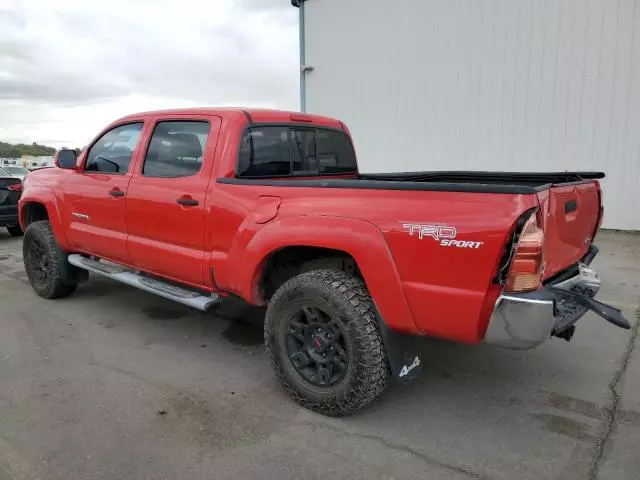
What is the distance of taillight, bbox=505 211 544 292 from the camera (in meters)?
2.44

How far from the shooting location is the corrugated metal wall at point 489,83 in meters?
9.16

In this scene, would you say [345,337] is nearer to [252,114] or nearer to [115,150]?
[252,114]

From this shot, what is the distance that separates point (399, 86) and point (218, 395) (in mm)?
9329

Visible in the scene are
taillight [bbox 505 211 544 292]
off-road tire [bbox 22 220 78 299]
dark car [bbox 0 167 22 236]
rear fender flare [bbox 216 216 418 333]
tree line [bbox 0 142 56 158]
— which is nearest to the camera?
taillight [bbox 505 211 544 292]

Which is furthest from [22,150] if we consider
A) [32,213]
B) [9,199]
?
[32,213]

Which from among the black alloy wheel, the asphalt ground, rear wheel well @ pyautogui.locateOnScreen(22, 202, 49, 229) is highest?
rear wheel well @ pyautogui.locateOnScreen(22, 202, 49, 229)

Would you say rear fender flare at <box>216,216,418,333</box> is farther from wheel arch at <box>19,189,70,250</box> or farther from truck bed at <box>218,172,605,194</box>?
wheel arch at <box>19,189,70,250</box>

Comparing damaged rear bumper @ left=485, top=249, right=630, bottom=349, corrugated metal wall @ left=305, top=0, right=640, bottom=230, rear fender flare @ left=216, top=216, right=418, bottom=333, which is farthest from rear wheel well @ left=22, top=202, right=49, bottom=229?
corrugated metal wall @ left=305, top=0, right=640, bottom=230

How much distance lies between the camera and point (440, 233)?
2.55m

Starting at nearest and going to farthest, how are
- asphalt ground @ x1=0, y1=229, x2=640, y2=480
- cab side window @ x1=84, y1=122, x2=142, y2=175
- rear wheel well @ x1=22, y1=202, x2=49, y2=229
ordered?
asphalt ground @ x1=0, y1=229, x2=640, y2=480 → cab side window @ x1=84, y1=122, x2=142, y2=175 → rear wheel well @ x1=22, y1=202, x2=49, y2=229

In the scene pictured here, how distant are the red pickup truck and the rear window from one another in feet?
0.04

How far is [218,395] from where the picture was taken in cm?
340

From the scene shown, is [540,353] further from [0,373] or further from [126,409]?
[0,373]

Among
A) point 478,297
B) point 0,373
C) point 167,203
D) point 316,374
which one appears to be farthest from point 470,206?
point 0,373
